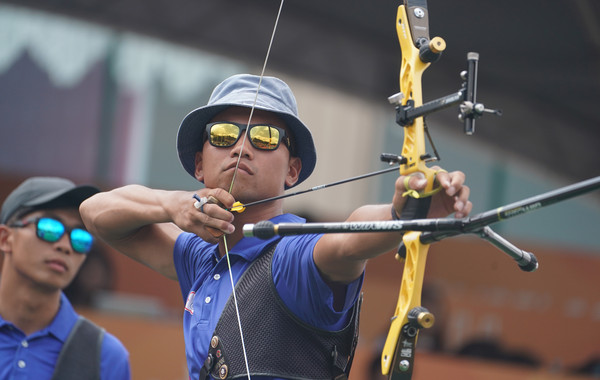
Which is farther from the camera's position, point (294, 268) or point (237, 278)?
point (237, 278)

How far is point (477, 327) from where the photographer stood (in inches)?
280

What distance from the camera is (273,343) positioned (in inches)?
83.5

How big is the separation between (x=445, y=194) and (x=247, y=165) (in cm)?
62

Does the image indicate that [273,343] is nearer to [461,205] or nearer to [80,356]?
[461,205]

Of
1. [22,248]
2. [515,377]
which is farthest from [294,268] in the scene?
[515,377]

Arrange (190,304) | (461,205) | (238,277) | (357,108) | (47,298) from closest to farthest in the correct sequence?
(461,205) → (238,277) → (190,304) → (47,298) → (357,108)

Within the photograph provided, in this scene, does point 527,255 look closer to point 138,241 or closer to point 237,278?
point 237,278

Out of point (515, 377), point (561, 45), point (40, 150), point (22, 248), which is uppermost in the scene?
point (561, 45)

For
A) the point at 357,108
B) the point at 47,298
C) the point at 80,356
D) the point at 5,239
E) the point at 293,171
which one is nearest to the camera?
the point at 293,171

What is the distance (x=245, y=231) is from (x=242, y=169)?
16.9 inches

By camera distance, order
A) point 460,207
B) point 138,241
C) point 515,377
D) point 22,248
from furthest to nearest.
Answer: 1. point 515,377
2. point 22,248
3. point 138,241
4. point 460,207

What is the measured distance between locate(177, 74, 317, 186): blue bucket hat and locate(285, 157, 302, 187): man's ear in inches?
0.6

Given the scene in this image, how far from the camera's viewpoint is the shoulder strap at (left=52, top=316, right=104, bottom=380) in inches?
124

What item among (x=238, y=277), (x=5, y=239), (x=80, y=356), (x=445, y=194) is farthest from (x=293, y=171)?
(x=5, y=239)
